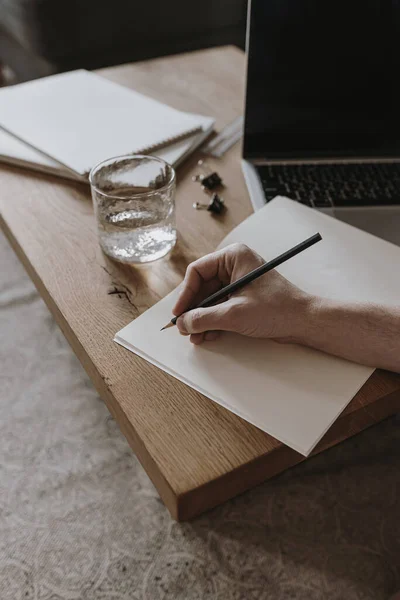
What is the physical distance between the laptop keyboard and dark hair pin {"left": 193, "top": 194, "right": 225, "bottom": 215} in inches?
3.0

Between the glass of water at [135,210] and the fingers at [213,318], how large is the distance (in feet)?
0.63

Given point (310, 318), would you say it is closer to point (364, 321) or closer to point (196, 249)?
point (364, 321)

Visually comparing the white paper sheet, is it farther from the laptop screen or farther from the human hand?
the human hand

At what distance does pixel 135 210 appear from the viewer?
0.76 meters

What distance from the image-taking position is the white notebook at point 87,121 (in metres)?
0.94

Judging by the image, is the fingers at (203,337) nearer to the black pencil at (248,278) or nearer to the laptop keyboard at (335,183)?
the black pencil at (248,278)

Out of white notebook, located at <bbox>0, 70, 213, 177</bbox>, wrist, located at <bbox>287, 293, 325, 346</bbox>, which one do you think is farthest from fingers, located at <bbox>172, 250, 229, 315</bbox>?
white notebook, located at <bbox>0, 70, 213, 177</bbox>

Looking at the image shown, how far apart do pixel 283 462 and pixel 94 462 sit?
1.50ft

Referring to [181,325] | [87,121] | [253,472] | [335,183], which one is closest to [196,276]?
[181,325]

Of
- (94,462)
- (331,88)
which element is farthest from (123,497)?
(331,88)

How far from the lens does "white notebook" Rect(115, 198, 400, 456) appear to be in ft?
1.86

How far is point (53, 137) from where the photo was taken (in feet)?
3.17

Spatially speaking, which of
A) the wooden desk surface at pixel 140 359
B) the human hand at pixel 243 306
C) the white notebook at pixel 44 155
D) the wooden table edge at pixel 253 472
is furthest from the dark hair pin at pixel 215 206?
the wooden table edge at pixel 253 472

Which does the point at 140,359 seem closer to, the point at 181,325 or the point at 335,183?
the point at 181,325
